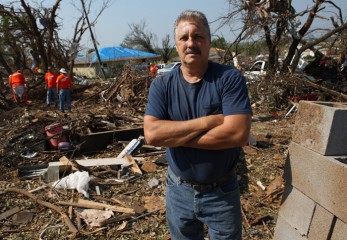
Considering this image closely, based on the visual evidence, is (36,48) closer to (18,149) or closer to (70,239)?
(18,149)

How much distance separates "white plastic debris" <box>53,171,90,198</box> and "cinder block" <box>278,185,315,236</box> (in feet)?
10.9

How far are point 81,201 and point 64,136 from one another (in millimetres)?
2846

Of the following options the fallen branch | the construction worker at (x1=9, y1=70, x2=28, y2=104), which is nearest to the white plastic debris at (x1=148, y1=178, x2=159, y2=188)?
the fallen branch

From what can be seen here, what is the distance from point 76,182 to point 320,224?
4.03 m

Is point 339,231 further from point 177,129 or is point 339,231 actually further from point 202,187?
point 177,129

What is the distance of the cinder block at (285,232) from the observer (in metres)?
2.94

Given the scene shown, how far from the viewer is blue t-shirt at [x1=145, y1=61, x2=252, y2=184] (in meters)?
2.16

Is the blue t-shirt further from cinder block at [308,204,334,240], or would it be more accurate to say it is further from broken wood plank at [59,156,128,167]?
broken wood plank at [59,156,128,167]

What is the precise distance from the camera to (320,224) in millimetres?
2615

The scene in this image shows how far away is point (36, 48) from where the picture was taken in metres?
18.0

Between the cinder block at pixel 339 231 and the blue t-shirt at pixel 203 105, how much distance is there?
1011 millimetres

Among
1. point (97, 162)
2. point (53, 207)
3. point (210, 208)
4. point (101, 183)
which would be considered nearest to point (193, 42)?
point (210, 208)

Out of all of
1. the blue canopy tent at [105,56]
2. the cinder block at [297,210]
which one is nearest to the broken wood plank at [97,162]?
the cinder block at [297,210]

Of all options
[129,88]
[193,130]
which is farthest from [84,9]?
[193,130]
